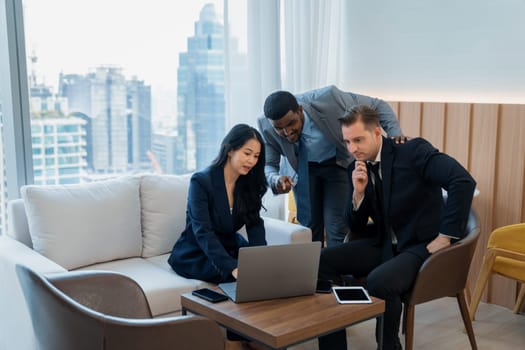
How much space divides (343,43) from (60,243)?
2.78 m

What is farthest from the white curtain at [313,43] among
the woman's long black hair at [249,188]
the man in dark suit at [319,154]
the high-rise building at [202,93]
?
the woman's long black hair at [249,188]

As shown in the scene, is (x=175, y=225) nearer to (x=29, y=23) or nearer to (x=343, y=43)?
(x=29, y=23)

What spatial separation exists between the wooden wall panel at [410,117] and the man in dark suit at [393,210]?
139cm

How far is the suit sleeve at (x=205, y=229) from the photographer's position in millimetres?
2909

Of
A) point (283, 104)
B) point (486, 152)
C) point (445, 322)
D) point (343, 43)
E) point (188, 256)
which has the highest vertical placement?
point (343, 43)

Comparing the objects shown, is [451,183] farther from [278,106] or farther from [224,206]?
[224,206]

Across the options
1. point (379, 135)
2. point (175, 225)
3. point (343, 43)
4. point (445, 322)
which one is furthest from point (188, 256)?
point (343, 43)

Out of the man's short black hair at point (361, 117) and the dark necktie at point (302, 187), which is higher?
the man's short black hair at point (361, 117)

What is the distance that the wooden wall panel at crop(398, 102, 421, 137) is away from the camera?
445 cm

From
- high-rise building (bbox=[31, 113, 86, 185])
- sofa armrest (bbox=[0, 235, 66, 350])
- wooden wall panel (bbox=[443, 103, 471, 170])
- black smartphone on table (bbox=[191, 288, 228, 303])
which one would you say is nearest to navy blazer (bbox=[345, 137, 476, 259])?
A: black smartphone on table (bbox=[191, 288, 228, 303])

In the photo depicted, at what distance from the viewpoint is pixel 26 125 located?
3.65 metres

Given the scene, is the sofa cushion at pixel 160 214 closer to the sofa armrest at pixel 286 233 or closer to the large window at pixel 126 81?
the sofa armrest at pixel 286 233

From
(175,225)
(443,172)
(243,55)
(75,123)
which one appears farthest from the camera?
(243,55)

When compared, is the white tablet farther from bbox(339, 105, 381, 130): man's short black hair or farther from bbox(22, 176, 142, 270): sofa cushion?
bbox(22, 176, 142, 270): sofa cushion
